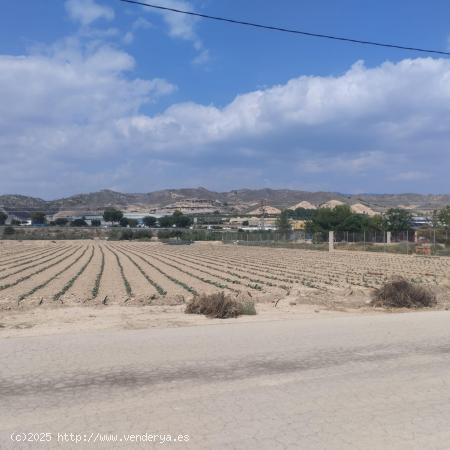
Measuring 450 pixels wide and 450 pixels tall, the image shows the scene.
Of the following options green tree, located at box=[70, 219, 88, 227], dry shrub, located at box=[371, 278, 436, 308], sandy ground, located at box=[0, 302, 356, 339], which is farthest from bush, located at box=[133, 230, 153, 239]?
dry shrub, located at box=[371, 278, 436, 308]

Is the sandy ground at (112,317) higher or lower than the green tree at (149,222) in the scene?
lower

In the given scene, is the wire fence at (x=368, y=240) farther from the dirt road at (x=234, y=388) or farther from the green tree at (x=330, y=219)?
the dirt road at (x=234, y=388)

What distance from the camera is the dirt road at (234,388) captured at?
525 centimetres

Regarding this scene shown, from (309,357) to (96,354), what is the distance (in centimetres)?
325

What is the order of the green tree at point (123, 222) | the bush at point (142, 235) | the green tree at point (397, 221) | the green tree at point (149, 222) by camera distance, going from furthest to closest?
the green tree at point (123, 222) → the green tree at point (149, 222) → the bush at point (142, 235) → the green tree at point (397, 221)

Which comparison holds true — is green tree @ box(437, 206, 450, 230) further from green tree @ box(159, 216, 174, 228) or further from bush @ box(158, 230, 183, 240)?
green tree @ box(159, 216, 174, 228)

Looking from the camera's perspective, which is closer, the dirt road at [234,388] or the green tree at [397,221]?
the dirt road at [234,388]

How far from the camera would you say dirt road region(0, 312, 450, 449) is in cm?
525

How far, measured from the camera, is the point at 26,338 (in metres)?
9.95

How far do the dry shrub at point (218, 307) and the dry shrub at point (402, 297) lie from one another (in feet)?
13.6

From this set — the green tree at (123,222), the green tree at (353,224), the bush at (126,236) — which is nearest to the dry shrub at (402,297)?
the green tree at (353,224)

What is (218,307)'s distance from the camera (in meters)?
13.5

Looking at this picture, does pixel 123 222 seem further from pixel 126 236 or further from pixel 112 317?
pixel 112 317

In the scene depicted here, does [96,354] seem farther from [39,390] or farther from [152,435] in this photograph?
[152,435]
